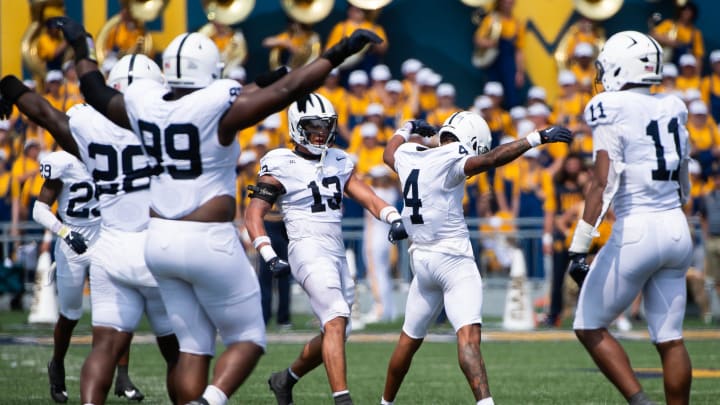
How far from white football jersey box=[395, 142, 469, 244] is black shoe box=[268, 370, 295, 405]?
1.26 m

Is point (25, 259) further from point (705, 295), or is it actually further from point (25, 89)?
point (25, 89)

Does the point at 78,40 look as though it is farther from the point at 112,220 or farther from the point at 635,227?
the point at 635,227

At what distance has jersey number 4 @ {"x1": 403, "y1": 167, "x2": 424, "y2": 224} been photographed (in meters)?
8.45

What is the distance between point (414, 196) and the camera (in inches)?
335

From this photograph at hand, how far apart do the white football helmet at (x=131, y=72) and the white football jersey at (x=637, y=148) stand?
2664 mm

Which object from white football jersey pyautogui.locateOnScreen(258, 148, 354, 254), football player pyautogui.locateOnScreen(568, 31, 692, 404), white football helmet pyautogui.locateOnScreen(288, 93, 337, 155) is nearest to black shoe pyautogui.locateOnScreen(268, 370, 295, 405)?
white football jersey pyautogui.locateOnScreen(258, 148, 354, 254)

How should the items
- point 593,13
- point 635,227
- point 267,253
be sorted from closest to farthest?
point 635,227, point 267,253, point 593,13

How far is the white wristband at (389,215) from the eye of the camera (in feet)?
27.2

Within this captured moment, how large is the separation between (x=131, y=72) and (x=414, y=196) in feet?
6.46

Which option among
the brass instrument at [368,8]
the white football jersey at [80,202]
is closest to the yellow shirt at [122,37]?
the brass instrument at [368,8]

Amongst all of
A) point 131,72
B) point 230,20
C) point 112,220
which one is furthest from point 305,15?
point 112,220

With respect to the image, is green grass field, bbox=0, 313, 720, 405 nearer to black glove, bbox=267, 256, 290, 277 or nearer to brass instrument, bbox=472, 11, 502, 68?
black glove, bbox=267, 256, 290, 277

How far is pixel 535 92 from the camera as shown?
61.5ft

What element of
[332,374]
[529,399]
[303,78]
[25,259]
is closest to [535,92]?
[25,259]
